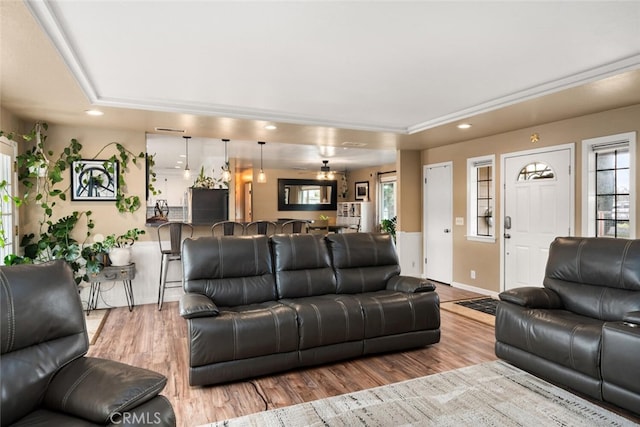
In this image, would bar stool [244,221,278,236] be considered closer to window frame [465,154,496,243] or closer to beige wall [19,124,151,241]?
beige wall [19,124,151,241]

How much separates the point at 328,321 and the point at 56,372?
73.8 inches

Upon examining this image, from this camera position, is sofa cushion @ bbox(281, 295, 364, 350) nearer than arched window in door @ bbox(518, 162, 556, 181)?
Yes

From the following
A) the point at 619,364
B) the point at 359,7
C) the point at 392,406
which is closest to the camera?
the point at 359,7

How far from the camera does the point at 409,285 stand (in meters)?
3.66

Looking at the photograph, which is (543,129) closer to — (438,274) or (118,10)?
(438,274)

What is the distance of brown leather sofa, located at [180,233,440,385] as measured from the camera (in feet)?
9.03

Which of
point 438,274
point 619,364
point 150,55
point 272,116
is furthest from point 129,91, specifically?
point 438,274

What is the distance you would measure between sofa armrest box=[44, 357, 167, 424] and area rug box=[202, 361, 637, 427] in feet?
2.99

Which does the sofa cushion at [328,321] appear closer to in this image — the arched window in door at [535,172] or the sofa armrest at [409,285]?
the sofa armrest at [409,285]

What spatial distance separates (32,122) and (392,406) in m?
4.95

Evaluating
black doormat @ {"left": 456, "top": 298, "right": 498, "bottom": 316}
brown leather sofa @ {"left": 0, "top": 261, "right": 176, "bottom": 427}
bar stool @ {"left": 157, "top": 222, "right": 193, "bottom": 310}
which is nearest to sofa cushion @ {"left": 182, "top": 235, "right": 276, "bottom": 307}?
brown leather sofa @ {"left": 0, "top": 261, "right": 176, "bottom": 427}

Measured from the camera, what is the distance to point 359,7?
2154 millimetres

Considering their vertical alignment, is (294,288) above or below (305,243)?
below

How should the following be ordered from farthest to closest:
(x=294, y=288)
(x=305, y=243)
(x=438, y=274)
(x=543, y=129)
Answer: (x=438, y=274), (x=543, y=129), (x=305, y=243), (x=294, y=288)
